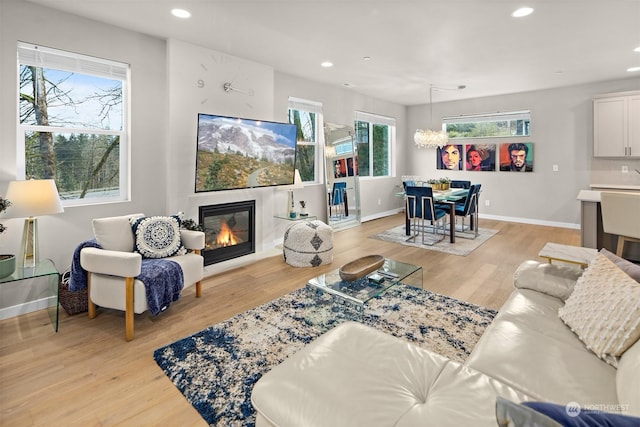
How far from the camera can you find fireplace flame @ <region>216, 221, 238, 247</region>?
171 inches

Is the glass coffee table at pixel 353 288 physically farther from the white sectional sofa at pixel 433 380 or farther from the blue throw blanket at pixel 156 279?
the blue throw blanket at pixel 156 279

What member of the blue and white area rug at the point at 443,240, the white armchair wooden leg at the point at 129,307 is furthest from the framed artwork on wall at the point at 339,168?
the white armchair wooden leg at the point at 129,307

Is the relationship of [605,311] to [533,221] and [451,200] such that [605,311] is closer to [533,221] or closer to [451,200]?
[451,200]

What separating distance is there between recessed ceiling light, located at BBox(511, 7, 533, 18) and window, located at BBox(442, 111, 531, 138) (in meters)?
4.13

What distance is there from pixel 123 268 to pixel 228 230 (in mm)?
1970

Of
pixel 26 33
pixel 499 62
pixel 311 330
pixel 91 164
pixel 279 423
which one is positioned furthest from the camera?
pixel 499 62

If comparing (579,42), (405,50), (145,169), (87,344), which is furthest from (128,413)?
(579,42)

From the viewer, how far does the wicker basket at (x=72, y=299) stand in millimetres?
2854

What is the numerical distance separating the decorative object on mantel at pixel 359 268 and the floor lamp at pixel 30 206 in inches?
95.6

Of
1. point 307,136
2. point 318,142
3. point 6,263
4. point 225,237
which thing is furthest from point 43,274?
point 318,142

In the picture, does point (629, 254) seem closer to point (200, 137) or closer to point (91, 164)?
point (200, 137)

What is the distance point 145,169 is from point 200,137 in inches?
27.2

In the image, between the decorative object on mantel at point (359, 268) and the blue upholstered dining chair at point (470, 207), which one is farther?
the blue upholstered dining chair at point (470, 207)

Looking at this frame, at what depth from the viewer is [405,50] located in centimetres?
410
